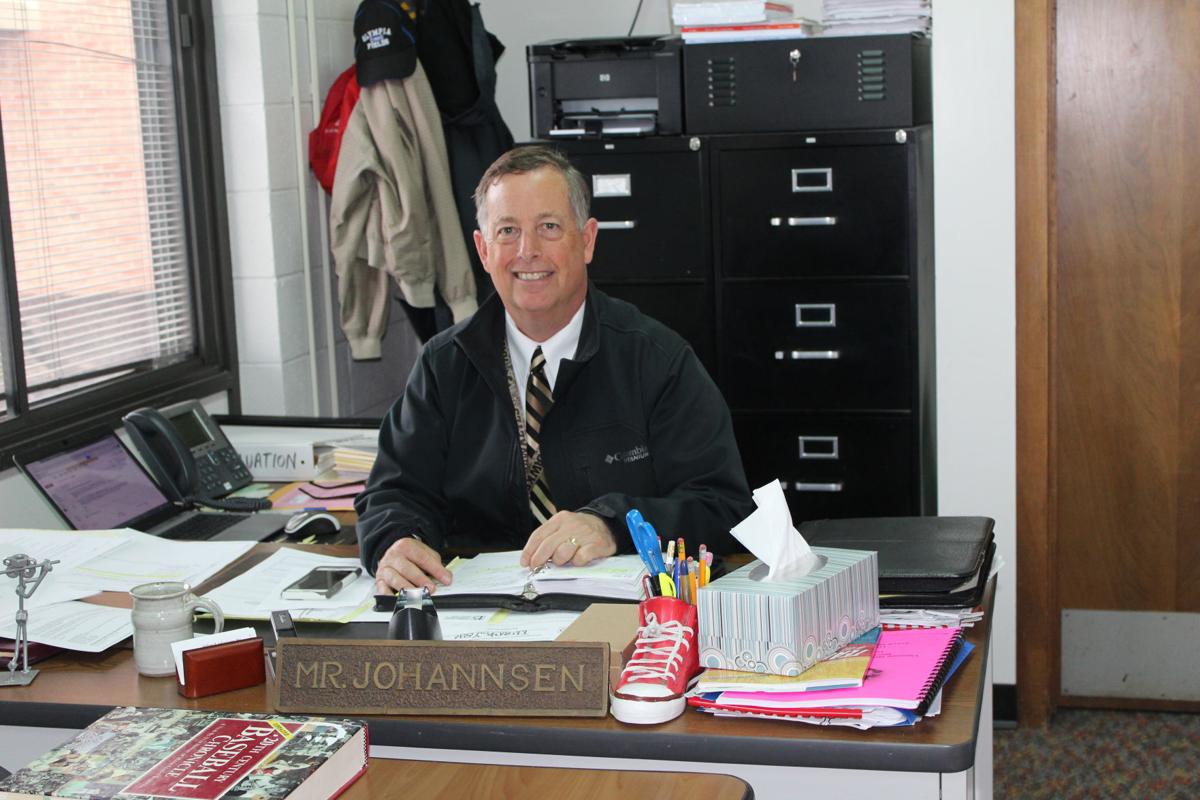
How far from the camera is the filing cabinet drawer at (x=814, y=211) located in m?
3.46

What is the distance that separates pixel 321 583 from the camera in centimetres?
→ 193

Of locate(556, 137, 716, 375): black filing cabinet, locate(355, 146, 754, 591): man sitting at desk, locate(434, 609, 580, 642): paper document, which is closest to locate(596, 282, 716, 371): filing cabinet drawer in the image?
locate(556, 137, 716, 375): black filing cabinet

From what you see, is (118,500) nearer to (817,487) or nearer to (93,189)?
(93,189)

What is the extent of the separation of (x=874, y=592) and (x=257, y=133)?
236cm

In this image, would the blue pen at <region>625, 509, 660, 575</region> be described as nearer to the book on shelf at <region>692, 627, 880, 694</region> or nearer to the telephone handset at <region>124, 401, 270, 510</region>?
the book on shelf at <region>692, 627, 880, 694</region>

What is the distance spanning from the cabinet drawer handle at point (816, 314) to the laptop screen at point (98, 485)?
5.28 feet

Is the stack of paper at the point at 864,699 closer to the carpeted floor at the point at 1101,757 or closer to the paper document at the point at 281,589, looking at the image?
Result: the paper document at the point at 281,589

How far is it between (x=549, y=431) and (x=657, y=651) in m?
0.82

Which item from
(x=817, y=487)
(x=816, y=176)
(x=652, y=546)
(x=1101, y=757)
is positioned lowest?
(x=1101, y=757)

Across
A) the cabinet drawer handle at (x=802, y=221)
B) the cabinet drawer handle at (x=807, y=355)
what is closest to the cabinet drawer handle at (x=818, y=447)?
the cabinet drawer handle at (x=807, y=355)

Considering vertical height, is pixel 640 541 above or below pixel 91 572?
above

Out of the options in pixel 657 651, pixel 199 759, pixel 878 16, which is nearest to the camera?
pixel 199 759

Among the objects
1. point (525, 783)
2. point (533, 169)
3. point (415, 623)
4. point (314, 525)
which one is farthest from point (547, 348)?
point (525, 783)

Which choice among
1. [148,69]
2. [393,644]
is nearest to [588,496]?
[393,644]
